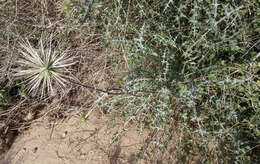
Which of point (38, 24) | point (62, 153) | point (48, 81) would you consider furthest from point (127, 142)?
point (38, 24)

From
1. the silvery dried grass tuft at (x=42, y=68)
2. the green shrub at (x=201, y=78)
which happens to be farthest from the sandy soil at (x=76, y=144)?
the silvery dried grass tuft at (x=42, y=68)

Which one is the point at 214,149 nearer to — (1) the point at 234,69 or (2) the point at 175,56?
(1) the point at 234,69

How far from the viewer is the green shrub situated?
1827 mm

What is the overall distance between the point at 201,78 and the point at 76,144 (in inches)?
53.1

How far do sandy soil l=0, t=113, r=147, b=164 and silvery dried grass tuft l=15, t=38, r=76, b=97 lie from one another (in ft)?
1.39

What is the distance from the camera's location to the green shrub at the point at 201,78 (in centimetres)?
183

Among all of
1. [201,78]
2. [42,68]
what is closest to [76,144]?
[42,68]

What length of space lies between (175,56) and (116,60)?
1.96 feet

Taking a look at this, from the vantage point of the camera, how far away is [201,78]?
76.8 inches

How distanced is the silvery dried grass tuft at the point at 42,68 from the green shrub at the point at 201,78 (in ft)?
2.66

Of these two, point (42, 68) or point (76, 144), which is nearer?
point (76, 144)

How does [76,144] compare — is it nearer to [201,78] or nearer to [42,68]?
[42,68]

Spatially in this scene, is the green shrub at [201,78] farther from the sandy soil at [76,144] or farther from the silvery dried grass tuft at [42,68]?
the silvery dried grass tuft at [42,68]

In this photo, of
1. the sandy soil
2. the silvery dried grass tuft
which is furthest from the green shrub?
the silvery dried grass tuft
